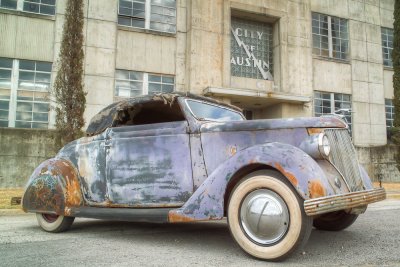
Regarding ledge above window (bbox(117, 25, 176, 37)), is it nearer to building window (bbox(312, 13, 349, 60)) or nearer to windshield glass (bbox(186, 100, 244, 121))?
building window (bbox(312, 13, 349, 60))

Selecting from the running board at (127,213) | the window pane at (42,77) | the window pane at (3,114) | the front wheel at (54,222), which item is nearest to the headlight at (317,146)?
the running board at (127,213)

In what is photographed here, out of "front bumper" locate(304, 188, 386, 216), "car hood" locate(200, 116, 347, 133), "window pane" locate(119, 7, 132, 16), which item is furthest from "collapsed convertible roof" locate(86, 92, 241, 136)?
"window pane" locate(119, 7, 132, 16)

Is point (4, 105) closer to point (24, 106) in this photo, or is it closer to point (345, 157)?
point (24, 106)

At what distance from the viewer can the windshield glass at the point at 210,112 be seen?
4.04 meters

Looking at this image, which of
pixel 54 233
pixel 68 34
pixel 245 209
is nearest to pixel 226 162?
pixel 245 209

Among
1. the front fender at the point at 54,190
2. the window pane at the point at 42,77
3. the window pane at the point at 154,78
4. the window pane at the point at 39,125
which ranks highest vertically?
the window pane at the point at 154,78

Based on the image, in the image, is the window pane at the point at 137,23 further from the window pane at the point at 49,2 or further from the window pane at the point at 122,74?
the window pane at the point at 49,2

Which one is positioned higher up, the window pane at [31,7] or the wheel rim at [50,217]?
the window pane at [31,7]

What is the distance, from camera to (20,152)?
38.2 feet

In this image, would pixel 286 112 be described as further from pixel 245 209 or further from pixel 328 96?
pixel 245 209

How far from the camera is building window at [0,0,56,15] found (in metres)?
12.3

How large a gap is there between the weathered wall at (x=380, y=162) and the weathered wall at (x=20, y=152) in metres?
13.7

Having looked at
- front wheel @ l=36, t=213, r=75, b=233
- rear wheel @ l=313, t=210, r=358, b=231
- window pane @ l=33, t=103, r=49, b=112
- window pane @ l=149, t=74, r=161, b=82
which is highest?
window pane @ l=149, t=74, r=161, b=82

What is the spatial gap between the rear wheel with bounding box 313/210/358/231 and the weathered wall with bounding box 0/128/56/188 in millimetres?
9360
